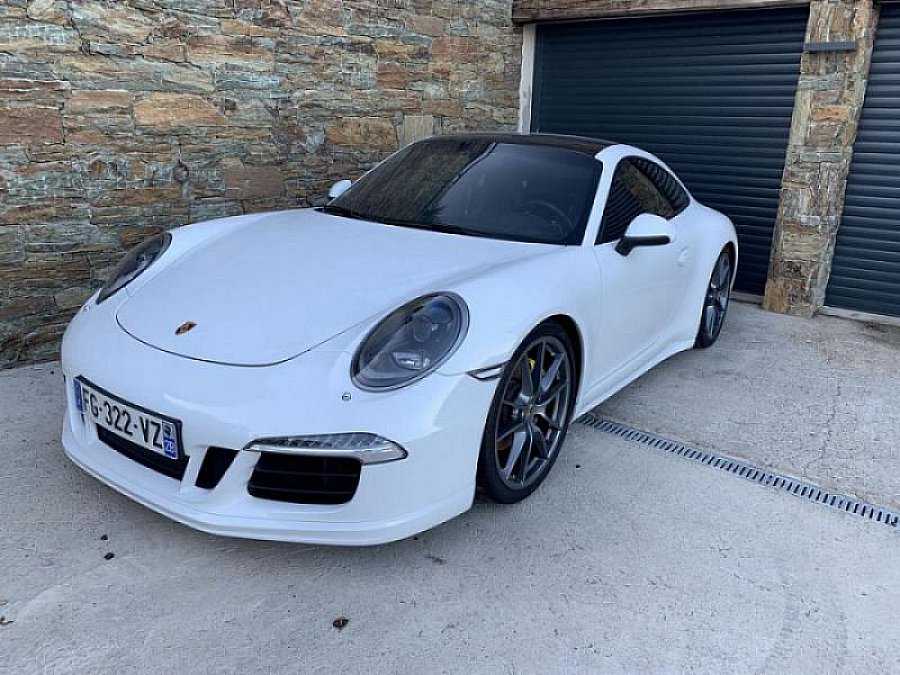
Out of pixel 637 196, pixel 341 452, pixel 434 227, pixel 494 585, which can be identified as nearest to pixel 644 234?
pixel 637 196

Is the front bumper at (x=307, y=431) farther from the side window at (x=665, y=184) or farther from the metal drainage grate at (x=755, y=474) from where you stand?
the side window at (x=665, y=184)

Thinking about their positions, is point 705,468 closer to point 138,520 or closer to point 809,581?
point 809,581

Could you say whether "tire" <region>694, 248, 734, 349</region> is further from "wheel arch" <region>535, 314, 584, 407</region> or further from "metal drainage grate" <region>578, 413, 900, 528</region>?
"wheel arch" <region>535, 314, 584, 407</region>

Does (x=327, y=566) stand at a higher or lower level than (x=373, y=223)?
lower

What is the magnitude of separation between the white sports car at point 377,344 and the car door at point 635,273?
1 cm

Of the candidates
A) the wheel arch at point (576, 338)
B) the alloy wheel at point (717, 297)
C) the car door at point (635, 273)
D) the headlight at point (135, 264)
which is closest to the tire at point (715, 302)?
the alloy wheel at point (717, 297)

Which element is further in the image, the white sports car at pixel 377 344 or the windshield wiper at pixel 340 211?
the windshield wiper at pixel 340 211

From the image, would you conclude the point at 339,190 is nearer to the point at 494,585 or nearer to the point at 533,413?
the point at 533,413

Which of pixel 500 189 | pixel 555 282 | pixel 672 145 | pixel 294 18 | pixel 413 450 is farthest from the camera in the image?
pixel 672 145

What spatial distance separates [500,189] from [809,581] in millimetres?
1984

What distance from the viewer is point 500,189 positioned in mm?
3391

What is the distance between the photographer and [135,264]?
10.00 feet

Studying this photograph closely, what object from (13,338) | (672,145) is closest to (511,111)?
(672,145)

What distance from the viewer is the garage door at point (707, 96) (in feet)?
19.1
